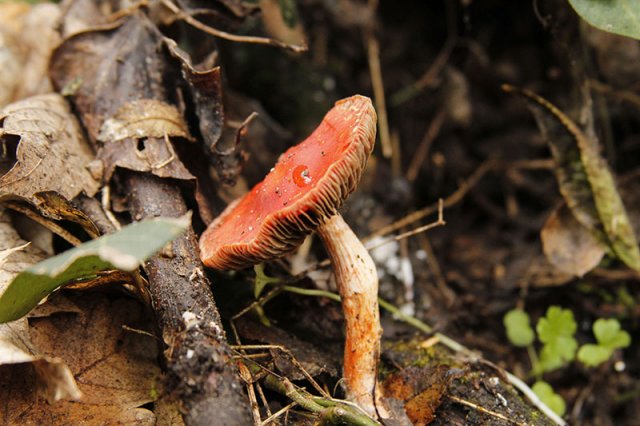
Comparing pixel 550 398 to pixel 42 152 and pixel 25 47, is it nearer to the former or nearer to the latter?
pixel 42 152

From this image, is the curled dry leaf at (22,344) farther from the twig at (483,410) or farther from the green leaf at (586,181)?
the green leaf at (586,181)

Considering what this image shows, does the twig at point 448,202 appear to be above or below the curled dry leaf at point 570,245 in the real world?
below

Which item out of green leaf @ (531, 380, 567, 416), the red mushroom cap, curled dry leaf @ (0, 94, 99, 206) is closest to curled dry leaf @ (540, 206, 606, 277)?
green leaf @ (531, 380, 567, 416)

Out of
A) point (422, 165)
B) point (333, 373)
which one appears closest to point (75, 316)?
point (333, 373)

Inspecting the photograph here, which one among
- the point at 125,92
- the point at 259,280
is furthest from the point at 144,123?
the point at 259,280

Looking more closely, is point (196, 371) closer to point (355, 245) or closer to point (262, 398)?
point (262, 398)

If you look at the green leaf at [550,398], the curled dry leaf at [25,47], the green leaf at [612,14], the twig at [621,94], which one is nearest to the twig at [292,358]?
the green leaf at [550,398]

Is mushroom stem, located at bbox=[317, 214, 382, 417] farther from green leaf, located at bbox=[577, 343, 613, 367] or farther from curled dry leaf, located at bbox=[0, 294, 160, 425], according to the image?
green leaf, located at bbox=[577, 343, 613, 367]
